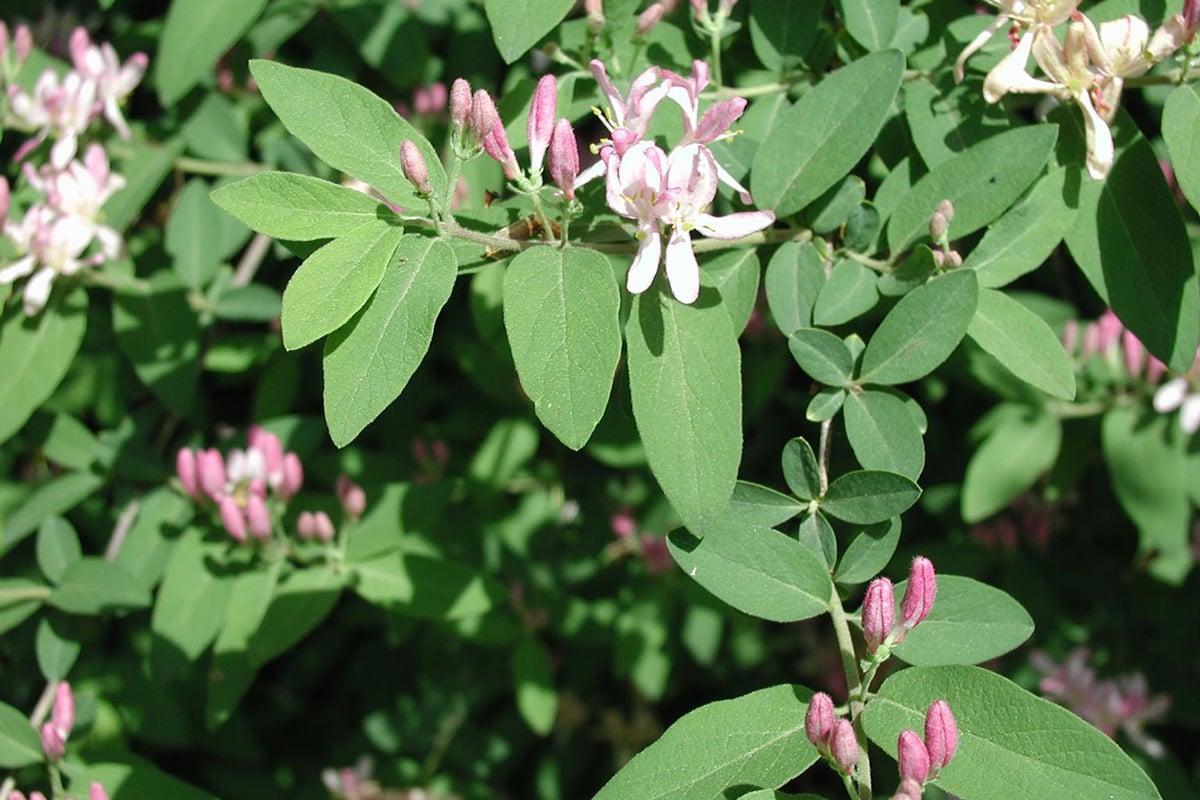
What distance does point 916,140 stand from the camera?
1.76m

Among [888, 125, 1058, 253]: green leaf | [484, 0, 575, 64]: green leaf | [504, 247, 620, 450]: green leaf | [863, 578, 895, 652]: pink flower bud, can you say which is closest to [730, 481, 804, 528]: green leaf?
[863, 578, 895, 652]: pink flower bud

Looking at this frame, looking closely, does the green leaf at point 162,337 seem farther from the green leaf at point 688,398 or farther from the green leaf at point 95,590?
the green leaf at point 688,398

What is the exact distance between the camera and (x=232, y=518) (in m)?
2.16

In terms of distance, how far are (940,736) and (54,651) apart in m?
1.79

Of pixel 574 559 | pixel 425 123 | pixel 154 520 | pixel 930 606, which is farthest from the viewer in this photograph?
pixel 574 559

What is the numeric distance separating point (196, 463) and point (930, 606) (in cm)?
149

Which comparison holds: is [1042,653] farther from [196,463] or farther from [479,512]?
[196,463]

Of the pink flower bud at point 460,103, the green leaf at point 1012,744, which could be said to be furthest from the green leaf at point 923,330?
the pink flower bud at point 460,103

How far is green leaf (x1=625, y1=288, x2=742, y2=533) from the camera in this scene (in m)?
1.38

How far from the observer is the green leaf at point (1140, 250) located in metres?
1.69

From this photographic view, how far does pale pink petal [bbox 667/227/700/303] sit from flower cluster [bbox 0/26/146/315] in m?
1.36

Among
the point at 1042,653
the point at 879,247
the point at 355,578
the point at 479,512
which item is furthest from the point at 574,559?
the point at 879,247

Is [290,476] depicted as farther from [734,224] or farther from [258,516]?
[734,224]

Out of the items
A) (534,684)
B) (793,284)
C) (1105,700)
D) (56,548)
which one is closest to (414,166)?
(793,284)
